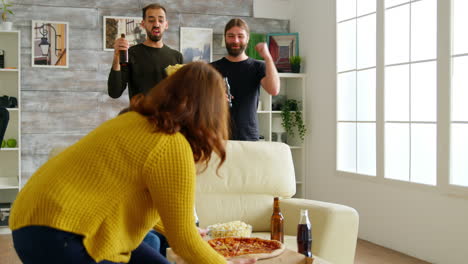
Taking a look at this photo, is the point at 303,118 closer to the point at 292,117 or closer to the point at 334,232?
the point at 292,117

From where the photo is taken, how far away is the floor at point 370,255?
14.5 feet

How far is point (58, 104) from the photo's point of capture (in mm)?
6086

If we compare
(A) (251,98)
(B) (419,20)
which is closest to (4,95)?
(A) (251,98)

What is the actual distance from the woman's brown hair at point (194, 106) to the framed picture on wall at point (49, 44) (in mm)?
4686

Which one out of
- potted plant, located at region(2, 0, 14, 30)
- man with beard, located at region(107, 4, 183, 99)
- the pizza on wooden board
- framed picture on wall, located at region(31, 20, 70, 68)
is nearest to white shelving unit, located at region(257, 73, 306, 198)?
framed picture on wall, located at region(31, 20, 70, 68)

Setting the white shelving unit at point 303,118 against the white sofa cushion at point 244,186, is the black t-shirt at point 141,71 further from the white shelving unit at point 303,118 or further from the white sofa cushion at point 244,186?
the white shelving unit at point 303,118

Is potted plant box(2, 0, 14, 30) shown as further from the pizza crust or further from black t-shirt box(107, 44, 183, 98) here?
the pizza crust

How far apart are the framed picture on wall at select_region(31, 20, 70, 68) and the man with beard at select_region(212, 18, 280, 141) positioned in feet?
8.92

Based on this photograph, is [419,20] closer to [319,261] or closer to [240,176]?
[240,176]

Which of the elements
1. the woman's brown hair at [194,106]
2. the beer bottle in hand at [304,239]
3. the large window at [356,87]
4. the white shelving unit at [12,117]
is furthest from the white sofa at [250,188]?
the white shelving unit at [12,117]

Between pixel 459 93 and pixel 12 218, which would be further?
pixel 459 93

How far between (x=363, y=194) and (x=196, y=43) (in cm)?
257

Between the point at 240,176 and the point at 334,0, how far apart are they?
2939 mm

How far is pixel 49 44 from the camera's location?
6023mm
